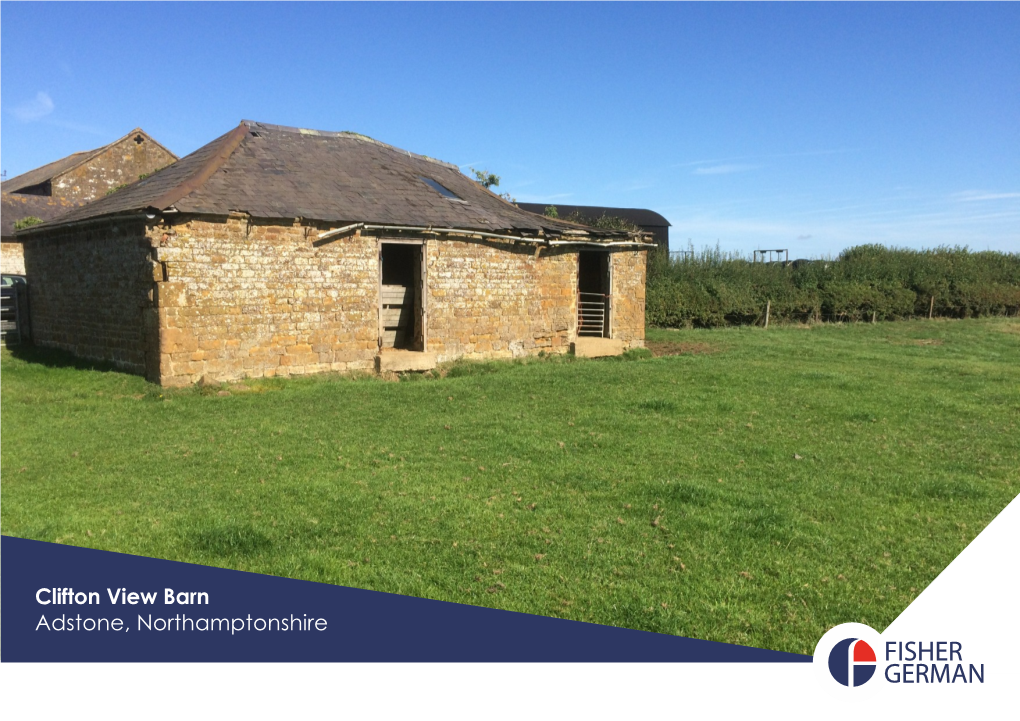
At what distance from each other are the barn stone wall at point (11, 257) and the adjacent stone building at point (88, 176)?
1.71 metres

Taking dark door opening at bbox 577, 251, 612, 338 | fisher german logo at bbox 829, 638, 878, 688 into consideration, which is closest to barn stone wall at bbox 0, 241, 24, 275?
dark door opening at bbox 577, 251, 612, 338

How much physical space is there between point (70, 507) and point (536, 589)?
178 inches

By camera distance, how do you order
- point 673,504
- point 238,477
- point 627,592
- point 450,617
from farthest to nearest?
point 238,477
point 673,504
point 627,592
point 450,617

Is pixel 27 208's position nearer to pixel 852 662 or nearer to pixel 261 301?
pixel 261 301

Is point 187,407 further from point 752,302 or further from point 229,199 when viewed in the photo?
point 752,302

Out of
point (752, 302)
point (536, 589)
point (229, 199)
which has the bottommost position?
point (536, 589)

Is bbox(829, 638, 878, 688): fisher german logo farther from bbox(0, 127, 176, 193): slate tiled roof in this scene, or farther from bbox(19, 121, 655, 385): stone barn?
→ bbox(0, 127, 176, 193): slate tiled roof

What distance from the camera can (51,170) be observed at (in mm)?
34031

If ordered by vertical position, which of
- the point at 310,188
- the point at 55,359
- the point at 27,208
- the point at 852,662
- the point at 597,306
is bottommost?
the point at 852,662

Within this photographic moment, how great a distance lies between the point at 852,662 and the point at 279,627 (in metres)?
3.30

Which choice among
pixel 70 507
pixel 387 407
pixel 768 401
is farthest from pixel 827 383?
pixel 70 507

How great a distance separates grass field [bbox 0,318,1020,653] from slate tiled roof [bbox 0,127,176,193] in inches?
890

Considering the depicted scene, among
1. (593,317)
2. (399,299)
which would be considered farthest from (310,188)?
(593,317)

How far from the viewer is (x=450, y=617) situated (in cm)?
439
